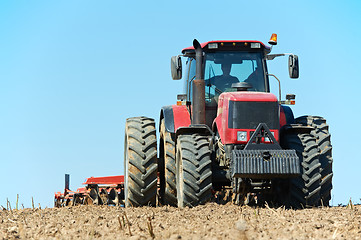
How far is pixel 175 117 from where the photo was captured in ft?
40.5

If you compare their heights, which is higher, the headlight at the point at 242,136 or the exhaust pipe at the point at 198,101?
the exhaust pipe at the point at 198,101

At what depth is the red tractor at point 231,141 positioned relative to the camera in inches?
416

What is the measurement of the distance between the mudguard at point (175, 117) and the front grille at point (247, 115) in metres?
1.53

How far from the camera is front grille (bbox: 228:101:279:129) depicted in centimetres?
1081

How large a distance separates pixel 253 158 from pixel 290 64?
8.59ft

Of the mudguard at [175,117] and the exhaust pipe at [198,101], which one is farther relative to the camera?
the mudguard at [175,117]

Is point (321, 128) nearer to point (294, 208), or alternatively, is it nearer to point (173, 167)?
point (294, 208)

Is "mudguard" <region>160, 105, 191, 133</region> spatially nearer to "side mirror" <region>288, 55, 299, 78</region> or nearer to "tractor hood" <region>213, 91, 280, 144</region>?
"tractor hood" <region>213, 91, 280, 144</region>

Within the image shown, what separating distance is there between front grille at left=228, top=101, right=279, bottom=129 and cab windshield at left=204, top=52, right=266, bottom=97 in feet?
4.06

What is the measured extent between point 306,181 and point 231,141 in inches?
56.3

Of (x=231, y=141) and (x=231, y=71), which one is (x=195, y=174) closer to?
(x=231, y=141)

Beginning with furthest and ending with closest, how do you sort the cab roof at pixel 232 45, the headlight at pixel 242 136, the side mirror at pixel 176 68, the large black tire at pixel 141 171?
the cab roof at pixel 232 45
the large black tire at pixel 141 171
the side mirror at pixel 176 68
the headlight at pixel 242 136

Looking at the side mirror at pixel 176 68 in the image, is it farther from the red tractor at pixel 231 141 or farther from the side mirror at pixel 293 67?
the side mirror at pixel 293 67

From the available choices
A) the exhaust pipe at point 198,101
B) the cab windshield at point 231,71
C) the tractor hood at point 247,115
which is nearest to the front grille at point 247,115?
the tractor hood at point 247,115
